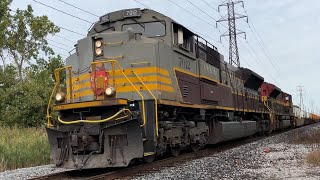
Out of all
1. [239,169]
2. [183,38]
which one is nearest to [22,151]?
[183,38]

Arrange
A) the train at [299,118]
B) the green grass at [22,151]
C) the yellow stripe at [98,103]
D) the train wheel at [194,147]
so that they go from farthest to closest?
the train at [299,118] < the train wheel at [194,147] < the green grass at [22,151] < the yellow stripe at [98,103]

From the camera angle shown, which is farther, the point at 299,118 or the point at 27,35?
the point at 299,118

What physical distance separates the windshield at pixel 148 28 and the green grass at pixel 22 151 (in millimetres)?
4876

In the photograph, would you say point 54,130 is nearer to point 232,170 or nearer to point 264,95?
point 232,170

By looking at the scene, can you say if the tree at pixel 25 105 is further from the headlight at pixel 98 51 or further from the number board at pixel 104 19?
the headlight at pixel 98 51

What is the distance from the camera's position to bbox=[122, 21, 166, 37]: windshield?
8539 millimetres

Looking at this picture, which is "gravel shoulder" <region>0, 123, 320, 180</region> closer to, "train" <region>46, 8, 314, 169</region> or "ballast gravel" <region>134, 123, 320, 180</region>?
"ballast gravel" <region>134, 123, 320, 180</region>

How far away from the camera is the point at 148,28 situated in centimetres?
859

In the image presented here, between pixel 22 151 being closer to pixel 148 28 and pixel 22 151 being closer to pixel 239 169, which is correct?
pixel 148 28

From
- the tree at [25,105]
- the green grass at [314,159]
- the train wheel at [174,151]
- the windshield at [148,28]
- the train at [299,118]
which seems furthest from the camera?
the train at [299,118]

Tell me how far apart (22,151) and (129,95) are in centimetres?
496

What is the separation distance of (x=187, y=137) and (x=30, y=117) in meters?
11.2

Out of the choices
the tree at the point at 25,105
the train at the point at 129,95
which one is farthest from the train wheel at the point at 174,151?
the tree at the point at 25,105

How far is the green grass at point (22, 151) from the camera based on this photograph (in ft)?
33.9
